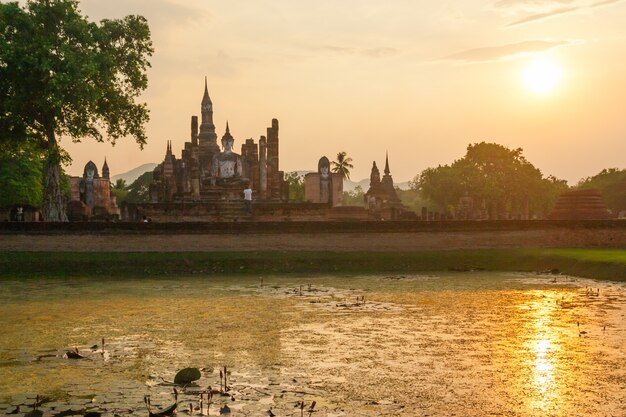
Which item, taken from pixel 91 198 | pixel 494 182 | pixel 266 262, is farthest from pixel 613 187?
pixel 266 262

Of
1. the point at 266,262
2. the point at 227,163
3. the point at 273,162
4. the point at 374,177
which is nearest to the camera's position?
the point at 266,262

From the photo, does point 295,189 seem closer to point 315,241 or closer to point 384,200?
point 384,200

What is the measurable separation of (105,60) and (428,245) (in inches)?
530

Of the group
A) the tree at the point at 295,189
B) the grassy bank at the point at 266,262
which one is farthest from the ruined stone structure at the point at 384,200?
the tree at the point at 295,189

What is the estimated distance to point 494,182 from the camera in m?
71.2

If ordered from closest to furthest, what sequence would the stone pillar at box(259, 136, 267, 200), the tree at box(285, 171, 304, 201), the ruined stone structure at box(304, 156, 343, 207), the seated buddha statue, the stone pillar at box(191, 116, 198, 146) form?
1. the ruined stone structure at box(304, 156, 343, 207)
2. the stone pillar at box(259, 136, 267, 200)
3. the seated buddha statue
4. the stone pillar at box(191, 116, 198, 146)
5. the tree at box(285, 171, 304, 201)

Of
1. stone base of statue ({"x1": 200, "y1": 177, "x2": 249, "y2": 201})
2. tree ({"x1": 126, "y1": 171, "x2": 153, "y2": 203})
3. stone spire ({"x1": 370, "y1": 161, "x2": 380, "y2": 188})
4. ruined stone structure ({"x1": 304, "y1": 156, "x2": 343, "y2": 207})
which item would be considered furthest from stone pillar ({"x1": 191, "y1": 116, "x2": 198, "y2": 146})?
stone base of statue ({"x1": 200, "y1": 177, "x2": 249, "y2": 201})

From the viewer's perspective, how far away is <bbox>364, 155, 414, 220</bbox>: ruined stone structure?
4125cm

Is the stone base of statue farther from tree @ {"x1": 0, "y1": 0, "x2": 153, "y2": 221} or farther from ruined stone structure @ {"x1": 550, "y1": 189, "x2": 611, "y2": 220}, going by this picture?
ruined stone structure @ {"x1": 550, "y1": 189, "x2": 611, "y2": 220}

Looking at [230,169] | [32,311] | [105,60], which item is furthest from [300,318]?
[230,169]

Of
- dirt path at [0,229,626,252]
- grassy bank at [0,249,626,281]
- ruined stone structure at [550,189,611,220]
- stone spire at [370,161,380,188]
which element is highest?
stone spire at [370,161,380,188]

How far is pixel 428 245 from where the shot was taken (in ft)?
92.5

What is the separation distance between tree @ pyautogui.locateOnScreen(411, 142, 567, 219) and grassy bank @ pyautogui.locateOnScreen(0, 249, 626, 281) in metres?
45.3

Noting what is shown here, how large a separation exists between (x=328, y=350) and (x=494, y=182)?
62695 mm
